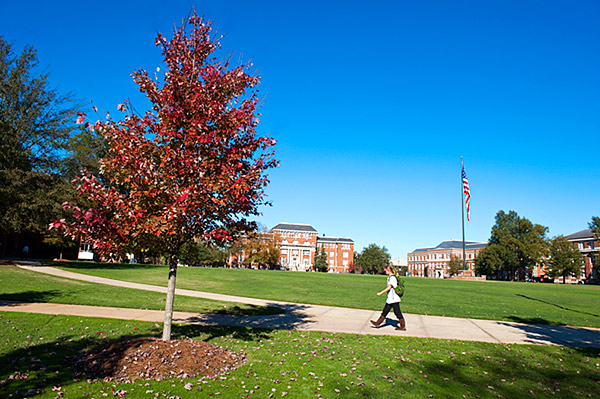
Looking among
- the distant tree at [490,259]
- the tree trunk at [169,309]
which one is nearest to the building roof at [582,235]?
the distant tree at [490,259]

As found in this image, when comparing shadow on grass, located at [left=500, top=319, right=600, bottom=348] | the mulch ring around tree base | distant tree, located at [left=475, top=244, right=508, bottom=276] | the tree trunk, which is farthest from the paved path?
distant tree, located at [left=475, top=244, right=508, bottom=276]

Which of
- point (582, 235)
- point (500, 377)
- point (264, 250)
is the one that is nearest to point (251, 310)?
point (500, 377)

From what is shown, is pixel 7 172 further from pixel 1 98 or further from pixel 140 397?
pixel 140 397

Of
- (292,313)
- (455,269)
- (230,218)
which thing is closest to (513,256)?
(455,269)

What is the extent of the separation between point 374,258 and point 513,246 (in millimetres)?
41264

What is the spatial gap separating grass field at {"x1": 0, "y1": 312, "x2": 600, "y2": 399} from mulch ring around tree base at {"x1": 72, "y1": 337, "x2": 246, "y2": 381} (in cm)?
27

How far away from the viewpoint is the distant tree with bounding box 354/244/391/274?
112812 millimetres

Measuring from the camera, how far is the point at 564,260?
70.6 m

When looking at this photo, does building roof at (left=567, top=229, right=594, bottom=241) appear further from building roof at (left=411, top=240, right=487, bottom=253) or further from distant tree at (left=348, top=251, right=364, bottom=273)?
distant tree at (left=348, top=251, right=364, bottom=273)

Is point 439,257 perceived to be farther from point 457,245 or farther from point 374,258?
point 374,258

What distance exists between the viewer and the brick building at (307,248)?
12656 centimetres

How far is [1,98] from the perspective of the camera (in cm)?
2733

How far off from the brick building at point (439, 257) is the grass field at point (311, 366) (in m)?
126

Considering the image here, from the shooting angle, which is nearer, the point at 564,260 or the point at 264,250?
the point at 564,260
